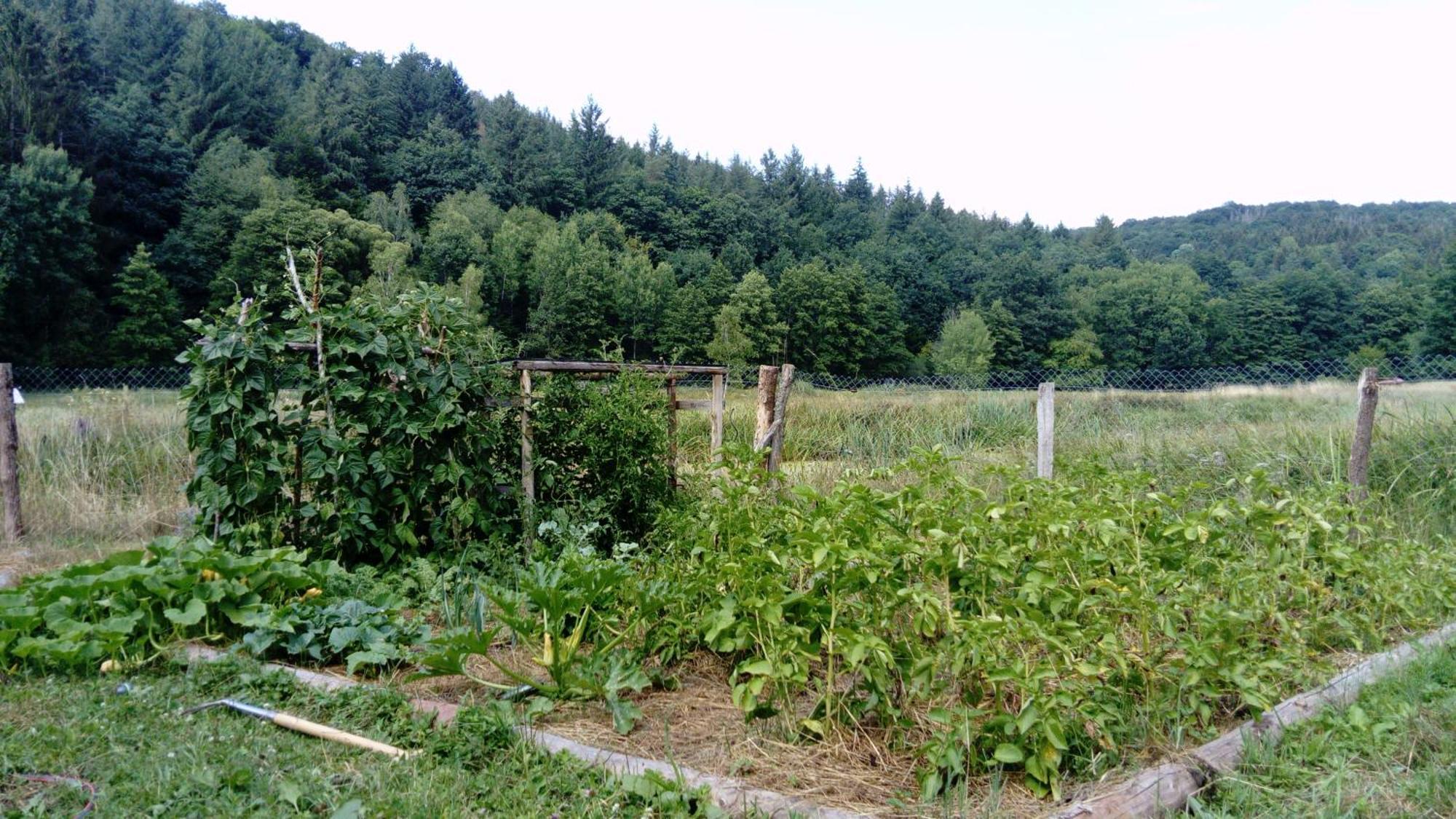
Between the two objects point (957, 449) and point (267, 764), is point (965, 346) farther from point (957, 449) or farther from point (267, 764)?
point (267, 764)

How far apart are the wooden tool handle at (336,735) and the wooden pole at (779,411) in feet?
11.4

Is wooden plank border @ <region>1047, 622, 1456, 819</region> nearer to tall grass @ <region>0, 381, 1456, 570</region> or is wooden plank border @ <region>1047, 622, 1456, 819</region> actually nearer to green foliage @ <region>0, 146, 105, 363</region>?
tall grass @ <region>0, 381, 1456, 570</region>

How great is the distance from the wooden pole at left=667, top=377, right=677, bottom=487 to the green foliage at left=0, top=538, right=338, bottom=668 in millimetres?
2507

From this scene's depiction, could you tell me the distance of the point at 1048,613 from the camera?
2893 millimetres

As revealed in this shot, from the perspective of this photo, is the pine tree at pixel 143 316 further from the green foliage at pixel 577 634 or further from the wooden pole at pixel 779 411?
the green foliage at pixel 577 634

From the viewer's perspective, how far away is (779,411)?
588cm

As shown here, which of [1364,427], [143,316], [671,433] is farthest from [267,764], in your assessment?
[143,316]

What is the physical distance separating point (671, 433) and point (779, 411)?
0.79 m

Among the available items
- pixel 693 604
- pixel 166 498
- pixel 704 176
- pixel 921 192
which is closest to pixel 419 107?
pixel 704 176

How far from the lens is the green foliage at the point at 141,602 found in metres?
3.16

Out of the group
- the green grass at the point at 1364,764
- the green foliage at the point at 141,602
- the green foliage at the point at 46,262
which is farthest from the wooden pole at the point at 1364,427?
the green foliage at the point at 46,262

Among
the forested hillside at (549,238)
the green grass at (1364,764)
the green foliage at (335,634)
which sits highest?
the forested hillside at (549,238)

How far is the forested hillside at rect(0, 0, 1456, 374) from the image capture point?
42000mm

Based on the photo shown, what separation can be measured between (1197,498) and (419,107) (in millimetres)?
75670
